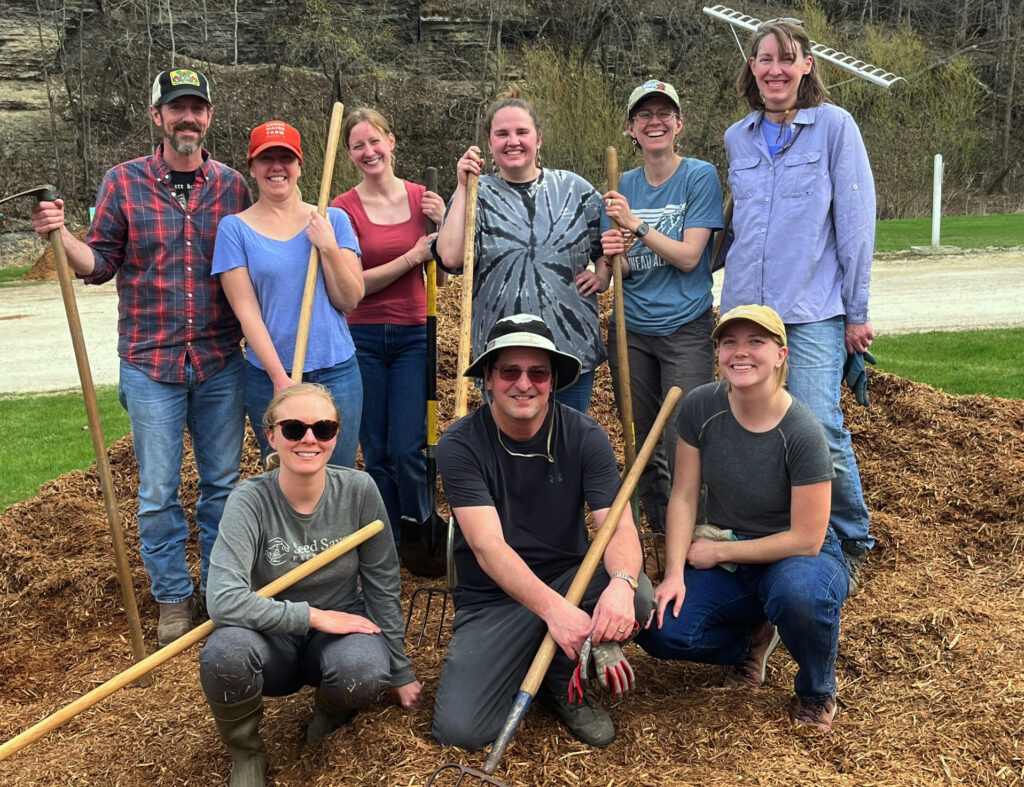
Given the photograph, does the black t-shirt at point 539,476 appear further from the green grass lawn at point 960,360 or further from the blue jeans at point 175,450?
the green grass lawn at point 960,360

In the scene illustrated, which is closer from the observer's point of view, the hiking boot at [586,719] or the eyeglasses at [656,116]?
the hiking boot at [586,719]

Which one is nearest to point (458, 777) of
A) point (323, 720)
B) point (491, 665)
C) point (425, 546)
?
point (491, 665)

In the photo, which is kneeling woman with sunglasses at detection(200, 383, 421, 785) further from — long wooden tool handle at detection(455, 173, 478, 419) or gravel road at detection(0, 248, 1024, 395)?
gravel road at detection(0, 248, 1024, 395)

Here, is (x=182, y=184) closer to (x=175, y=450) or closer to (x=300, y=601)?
(x=175, y=450)

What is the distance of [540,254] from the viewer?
13.7ft

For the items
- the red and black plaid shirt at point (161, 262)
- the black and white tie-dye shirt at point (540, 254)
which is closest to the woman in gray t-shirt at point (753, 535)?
the black and white tie-dye shirt at point (540, 254)

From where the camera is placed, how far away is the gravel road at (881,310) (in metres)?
11.6

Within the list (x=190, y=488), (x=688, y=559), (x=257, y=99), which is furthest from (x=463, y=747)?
(x=257, y=99)

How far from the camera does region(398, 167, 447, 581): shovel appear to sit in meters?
4.82

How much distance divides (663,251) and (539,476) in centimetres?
129

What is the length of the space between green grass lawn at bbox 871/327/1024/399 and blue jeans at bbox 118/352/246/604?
6.08 meters

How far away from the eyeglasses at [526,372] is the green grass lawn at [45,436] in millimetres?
4748

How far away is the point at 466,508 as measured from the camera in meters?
3.36

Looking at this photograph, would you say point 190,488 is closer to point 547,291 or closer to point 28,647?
point 28,647
